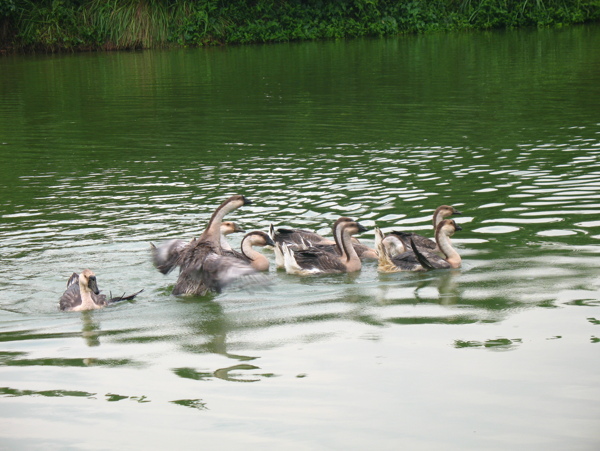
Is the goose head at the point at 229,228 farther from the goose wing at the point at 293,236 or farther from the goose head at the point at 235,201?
the goose head at the point at 235,201

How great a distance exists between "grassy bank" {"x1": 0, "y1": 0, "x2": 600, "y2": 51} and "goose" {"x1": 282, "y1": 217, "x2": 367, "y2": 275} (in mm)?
31486

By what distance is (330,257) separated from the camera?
10188 millimetres

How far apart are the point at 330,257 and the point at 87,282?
106 inches

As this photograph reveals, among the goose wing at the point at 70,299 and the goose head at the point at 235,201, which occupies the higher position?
the goose head at the point at 235,201

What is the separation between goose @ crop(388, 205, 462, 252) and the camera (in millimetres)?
10289

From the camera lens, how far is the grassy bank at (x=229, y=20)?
40062 mm

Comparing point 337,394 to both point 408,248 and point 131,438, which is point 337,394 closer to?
point 131,438

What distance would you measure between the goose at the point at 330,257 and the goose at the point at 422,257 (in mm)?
331

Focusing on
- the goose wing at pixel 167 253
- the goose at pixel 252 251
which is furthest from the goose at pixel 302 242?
the goose wing at pixel 167 253

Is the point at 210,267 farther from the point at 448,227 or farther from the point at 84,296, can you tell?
the point at 448,227

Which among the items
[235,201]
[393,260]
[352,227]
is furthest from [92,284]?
[393,260]

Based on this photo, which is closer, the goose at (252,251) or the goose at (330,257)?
the goose at (330,257)

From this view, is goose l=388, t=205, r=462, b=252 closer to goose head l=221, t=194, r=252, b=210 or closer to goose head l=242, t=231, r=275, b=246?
goose head l=242, t=231, r=275, b=246

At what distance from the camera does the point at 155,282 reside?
401 inches
